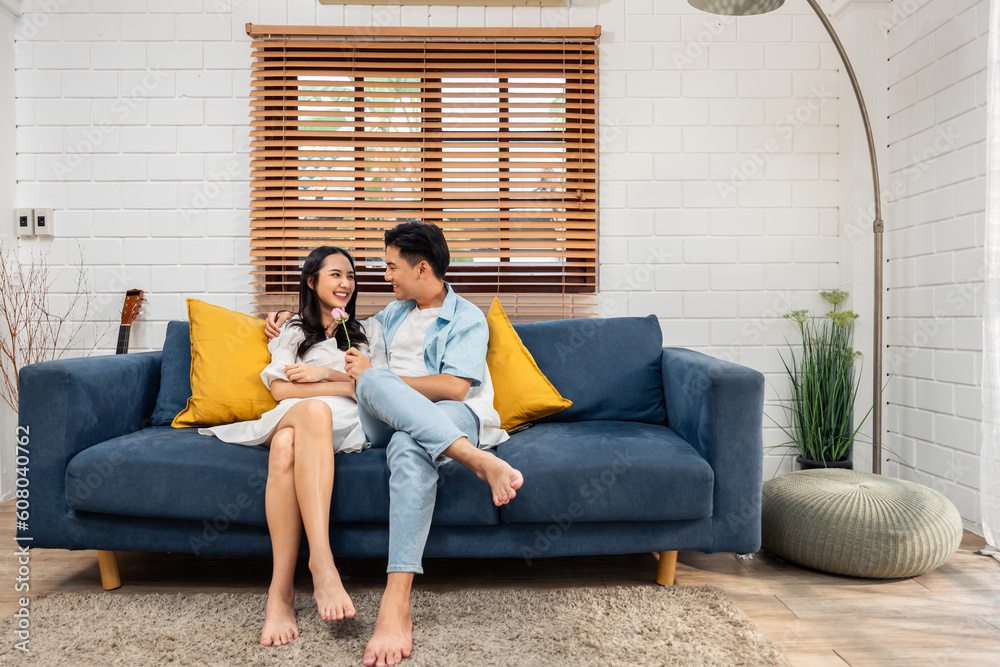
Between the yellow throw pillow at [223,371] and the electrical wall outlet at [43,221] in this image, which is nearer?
the yellow throw pillow at [223,371]

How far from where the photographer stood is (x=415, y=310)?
7.29 feet

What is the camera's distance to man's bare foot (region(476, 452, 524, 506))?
1613 millimetres

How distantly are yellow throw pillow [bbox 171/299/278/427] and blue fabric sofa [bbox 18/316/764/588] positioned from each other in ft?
0.55

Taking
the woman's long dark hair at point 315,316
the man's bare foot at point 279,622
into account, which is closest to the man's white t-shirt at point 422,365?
the woman's long dark hair at point 315,316

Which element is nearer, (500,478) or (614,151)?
(500,478)

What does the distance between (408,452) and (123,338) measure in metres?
1.85

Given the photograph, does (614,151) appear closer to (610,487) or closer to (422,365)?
(422,365)

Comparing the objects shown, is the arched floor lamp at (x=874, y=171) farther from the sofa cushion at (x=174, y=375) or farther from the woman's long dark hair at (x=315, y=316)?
the sofa cushion at (x=174, y=375)

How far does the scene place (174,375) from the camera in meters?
2.26

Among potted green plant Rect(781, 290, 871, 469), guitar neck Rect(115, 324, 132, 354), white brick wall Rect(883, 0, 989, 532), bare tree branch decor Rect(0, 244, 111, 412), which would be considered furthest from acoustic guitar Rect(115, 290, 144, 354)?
white brick wall Rect(883, 0, 989, 532)

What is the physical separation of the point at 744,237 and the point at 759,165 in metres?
0.35

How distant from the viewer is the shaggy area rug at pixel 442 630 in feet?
4.91

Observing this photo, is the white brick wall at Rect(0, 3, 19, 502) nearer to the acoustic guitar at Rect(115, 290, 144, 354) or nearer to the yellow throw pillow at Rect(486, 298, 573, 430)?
the acoustic guitar at Rect(115, 290, 144, 354)

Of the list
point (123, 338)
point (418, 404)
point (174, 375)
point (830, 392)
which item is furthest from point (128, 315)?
point (830, 392)
